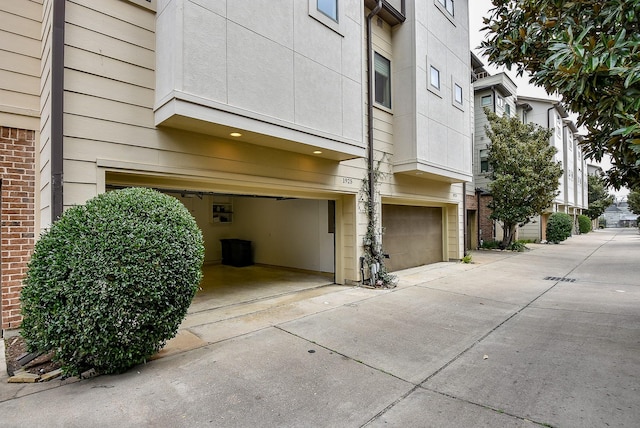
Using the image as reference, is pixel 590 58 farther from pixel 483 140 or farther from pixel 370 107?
pixel 483 140

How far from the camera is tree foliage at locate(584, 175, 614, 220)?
39062mm

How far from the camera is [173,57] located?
4430mm

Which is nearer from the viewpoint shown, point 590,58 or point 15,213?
point 590,58

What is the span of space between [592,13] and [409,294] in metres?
5.52

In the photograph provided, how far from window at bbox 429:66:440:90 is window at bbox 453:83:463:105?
1.11 m

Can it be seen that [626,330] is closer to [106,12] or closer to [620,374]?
[620,374]

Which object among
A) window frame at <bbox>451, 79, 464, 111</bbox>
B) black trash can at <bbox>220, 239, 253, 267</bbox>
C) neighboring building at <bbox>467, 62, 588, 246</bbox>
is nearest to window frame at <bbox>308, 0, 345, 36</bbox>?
window frame at <bbox>451, 79, 464, 111</bbox>

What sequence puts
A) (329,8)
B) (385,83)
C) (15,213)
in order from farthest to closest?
(385,83)
(329,8)
(15,213)

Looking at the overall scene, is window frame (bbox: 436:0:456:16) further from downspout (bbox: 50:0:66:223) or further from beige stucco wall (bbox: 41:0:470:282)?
downspout (bbox: 50:0:66:223)

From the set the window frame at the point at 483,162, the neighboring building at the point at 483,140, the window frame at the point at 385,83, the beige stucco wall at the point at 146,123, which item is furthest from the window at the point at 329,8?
the window frame at the point at 483,162

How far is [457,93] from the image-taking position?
10.8m

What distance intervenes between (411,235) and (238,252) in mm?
6313

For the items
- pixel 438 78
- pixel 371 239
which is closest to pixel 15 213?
pixel 371 239

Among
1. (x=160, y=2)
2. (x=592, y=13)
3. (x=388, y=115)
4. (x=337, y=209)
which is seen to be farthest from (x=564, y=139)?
(x=160, y=2)
